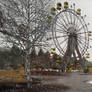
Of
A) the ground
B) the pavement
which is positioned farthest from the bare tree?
the pavement

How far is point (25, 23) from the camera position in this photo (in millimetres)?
12867

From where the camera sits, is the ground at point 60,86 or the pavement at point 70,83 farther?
the pavement at point 70,83

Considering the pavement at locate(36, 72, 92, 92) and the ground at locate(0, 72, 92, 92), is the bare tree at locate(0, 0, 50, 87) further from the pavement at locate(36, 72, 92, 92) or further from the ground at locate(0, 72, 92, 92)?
the pavement at locate(36, 72, 92, 92)

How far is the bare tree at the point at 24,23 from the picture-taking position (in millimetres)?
12234

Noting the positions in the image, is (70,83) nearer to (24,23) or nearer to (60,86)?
(60,86)

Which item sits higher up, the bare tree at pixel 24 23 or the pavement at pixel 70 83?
the bare tree at pixel 24 23

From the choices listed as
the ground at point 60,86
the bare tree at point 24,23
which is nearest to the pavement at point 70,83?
the ground at point 60,86

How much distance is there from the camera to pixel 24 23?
12.9m

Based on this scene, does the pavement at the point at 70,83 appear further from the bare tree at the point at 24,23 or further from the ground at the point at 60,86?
the bare tree at the point at 24,23

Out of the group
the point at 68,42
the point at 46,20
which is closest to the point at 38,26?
the point at 46,20

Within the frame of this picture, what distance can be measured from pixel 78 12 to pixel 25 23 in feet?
74.4

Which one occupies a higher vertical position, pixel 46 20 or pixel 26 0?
pixel 26 0

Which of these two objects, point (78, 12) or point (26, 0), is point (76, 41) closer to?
point (78, 12)

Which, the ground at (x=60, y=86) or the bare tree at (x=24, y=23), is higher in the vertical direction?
the bare tree at (x=24, y=23)
